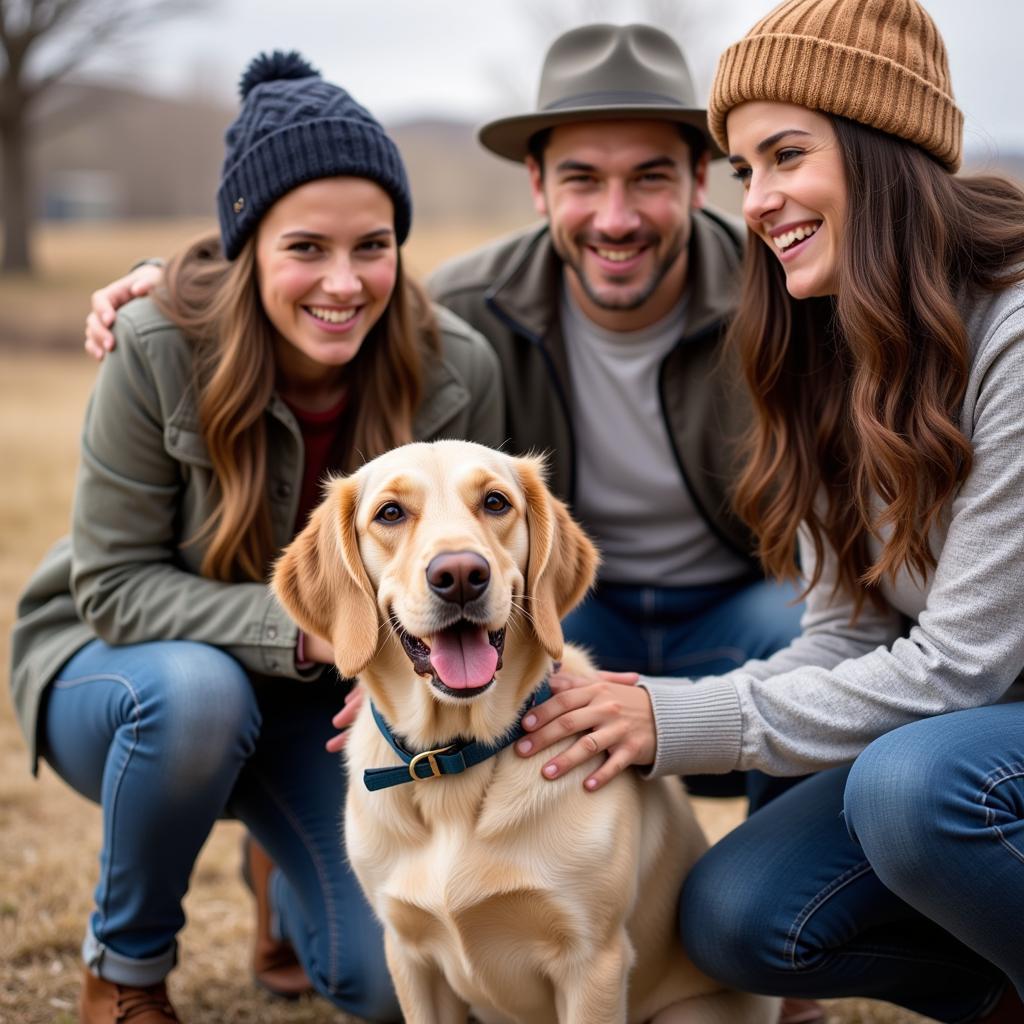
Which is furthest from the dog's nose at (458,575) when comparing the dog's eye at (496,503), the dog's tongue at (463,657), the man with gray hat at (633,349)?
the man with gray hat at (633,349)

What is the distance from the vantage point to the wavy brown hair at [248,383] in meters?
2.96

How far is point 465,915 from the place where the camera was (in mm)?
2318

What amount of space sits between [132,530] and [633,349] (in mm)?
1585

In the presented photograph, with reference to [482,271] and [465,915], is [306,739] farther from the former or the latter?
[482,271]

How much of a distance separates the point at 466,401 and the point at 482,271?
2.44 feet

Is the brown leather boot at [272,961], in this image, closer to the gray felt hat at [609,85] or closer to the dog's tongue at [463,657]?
the dog's tongue at [463,657]

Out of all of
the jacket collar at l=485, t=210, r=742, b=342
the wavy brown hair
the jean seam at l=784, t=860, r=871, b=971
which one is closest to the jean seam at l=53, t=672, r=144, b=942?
the wavy brown hair

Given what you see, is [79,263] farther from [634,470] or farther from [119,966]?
[119,966]

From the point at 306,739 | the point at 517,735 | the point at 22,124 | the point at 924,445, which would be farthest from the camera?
the point at 22,124

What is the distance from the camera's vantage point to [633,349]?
3.70 metres

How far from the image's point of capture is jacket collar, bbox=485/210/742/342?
3.58 meters

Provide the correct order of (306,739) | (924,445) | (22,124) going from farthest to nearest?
1. (22,124)
2. (306,739)
3. (924,445)

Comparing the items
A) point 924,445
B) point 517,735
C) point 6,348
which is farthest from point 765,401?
point 6,348

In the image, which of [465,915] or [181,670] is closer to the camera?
[465,915]
